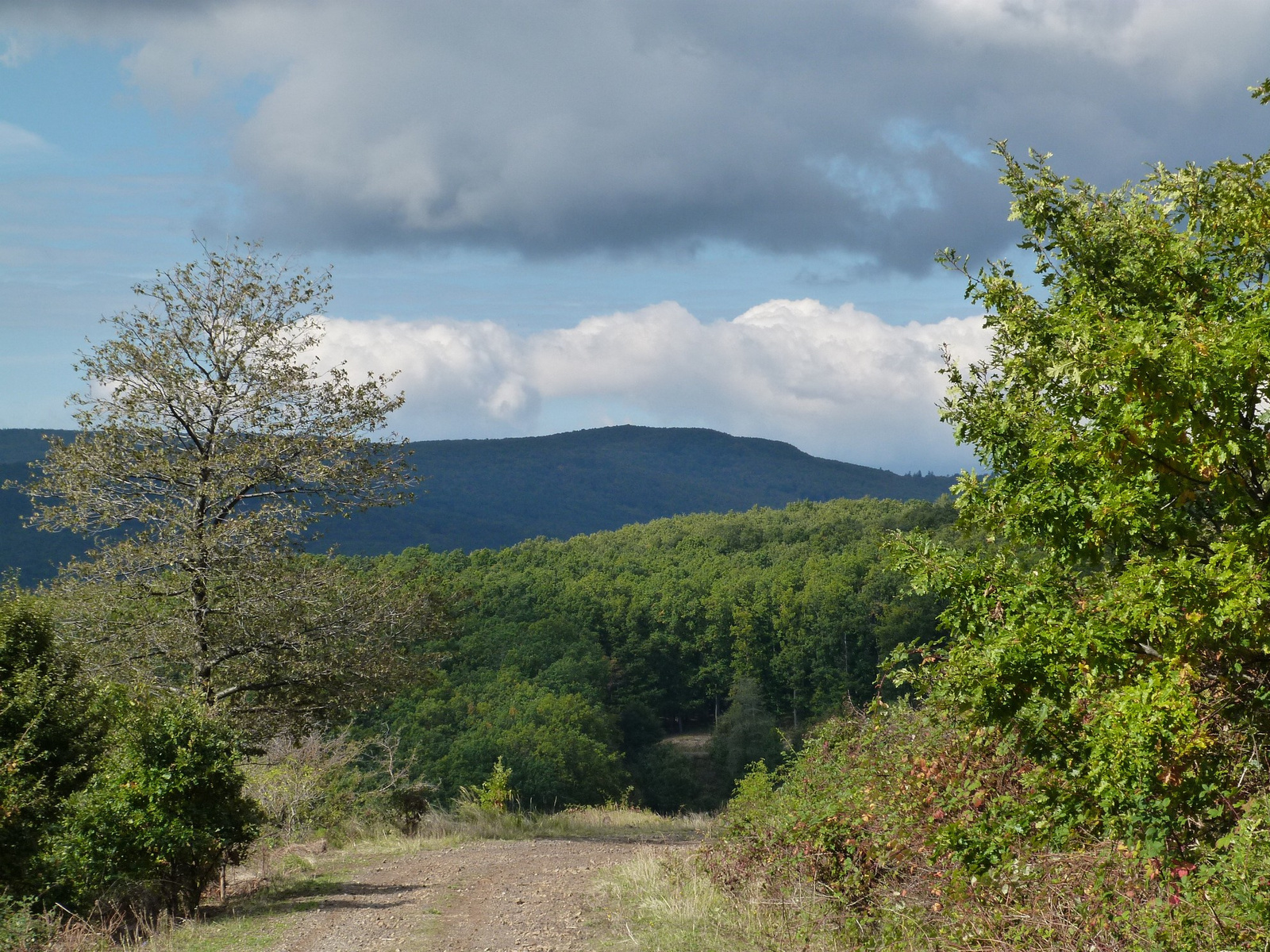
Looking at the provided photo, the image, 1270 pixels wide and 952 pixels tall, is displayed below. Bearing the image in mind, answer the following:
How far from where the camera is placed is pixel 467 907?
10852 mm

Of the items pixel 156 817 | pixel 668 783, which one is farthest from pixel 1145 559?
pixel 668 783

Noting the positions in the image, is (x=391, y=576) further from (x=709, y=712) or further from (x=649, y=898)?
(x=709, y=712)

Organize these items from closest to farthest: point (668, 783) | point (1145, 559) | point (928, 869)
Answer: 1. point (1145, 559)
2. point (928, 869)
3. point (668, 783)

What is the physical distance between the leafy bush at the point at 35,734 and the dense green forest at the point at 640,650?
3930cm

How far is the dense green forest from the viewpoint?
2347 inches

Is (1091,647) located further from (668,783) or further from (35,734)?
(668,783)

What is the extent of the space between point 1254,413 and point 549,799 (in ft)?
176

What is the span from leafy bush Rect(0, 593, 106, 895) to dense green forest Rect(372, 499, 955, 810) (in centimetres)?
3930

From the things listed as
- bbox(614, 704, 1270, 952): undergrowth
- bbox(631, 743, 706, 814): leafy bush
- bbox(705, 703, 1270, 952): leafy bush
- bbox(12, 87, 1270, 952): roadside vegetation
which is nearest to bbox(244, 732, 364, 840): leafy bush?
bbox(12, 87, 1270, 952): roadside vegetation

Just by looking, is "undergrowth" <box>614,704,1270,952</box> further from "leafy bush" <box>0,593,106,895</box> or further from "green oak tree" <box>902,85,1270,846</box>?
"leafy bush" <box>0,593,106,895</box>

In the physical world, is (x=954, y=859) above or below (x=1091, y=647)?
below

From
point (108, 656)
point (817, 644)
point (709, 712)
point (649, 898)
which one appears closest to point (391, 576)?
point (108, 656)

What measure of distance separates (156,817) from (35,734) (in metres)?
1.75

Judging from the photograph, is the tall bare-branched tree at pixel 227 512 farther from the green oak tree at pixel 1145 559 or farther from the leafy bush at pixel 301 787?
the green oak tree at pixel 1145 559
